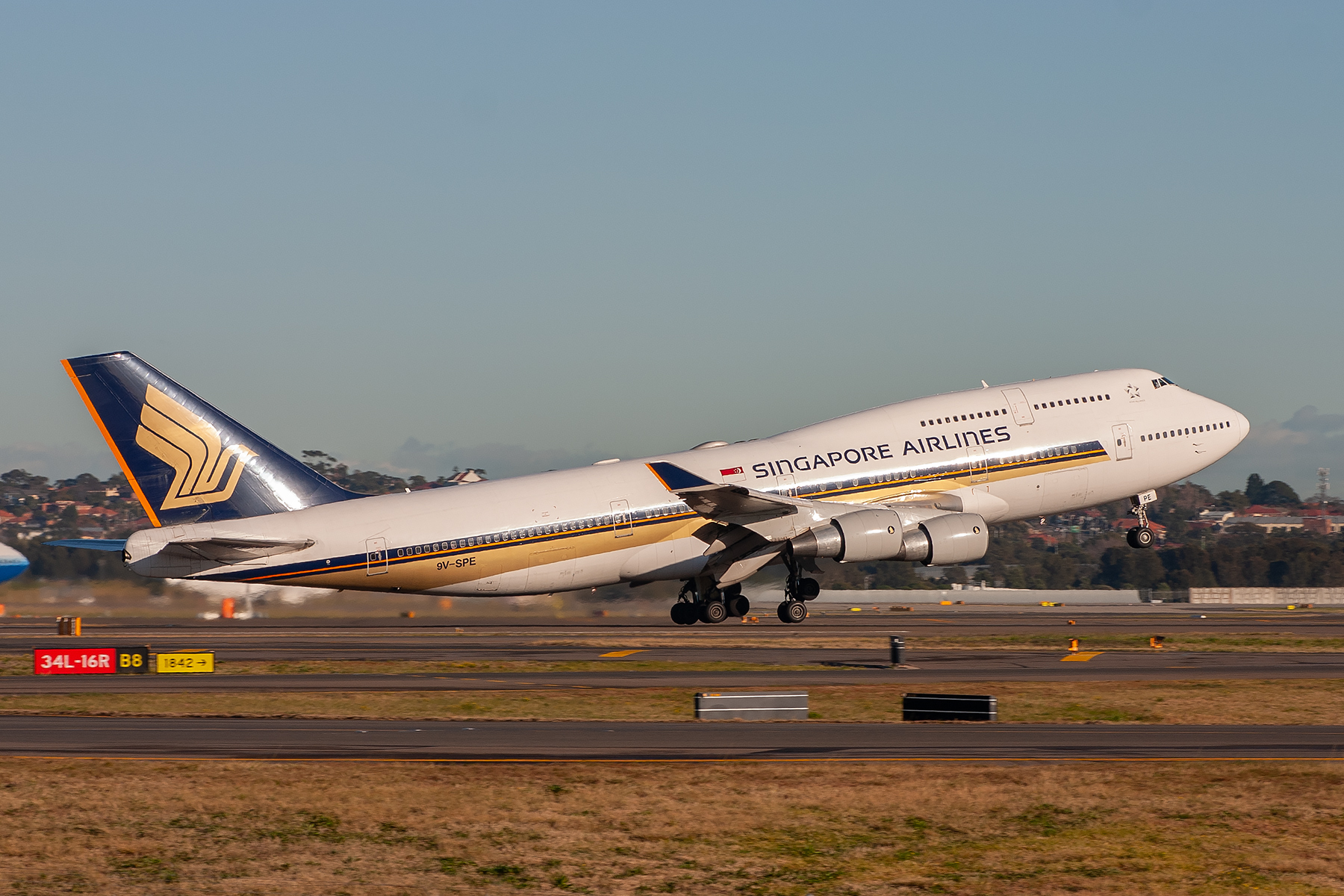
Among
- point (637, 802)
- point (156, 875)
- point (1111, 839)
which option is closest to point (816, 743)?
point (637, 802)

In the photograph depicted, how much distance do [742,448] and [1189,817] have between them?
3482 centimetres

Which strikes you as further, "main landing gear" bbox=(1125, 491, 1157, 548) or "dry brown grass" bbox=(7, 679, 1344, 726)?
"main landing gear" bbox=(1125, 491, 1157, 548)

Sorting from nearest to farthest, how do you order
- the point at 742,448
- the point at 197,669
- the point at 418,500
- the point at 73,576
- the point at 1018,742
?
the point at 1018,742 < the point at 197,669 < the point at 418,500 < the point at 742,448 < the point at 73,576

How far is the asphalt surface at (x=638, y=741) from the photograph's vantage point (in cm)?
2495

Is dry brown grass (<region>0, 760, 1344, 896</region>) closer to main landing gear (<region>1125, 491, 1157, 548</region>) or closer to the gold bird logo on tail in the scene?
the gold bird logo on tail

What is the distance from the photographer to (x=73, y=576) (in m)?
74.8

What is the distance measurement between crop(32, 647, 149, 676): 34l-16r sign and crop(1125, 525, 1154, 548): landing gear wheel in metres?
36.7

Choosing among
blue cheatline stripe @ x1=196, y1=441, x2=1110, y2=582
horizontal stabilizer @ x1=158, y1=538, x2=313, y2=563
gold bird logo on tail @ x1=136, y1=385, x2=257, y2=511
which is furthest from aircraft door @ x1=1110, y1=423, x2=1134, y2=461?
gold bird logo on tail @ x1=136, y1=385, x2=257, y2=511

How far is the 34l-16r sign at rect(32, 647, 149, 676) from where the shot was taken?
41.1 metres

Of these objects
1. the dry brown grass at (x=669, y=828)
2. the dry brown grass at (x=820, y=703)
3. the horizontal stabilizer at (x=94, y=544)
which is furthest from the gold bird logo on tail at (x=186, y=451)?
the dry brown grass at (x=669, y=828)

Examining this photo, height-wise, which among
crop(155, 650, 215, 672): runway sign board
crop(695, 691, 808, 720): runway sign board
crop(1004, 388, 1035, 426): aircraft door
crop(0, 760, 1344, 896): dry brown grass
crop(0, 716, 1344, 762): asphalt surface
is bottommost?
crop(0, 760, 1344, 896): dry brown grass

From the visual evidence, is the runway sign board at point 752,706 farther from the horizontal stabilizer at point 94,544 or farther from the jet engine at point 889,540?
the horizontal stabilizer at point 94,544

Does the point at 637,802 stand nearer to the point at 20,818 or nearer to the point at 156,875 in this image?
the point at 156,875

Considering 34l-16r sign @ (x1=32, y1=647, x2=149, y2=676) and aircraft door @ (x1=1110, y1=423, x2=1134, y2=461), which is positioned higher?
aircraft door @ (x1=1110, y1=423, x2=1134, y2=461)
